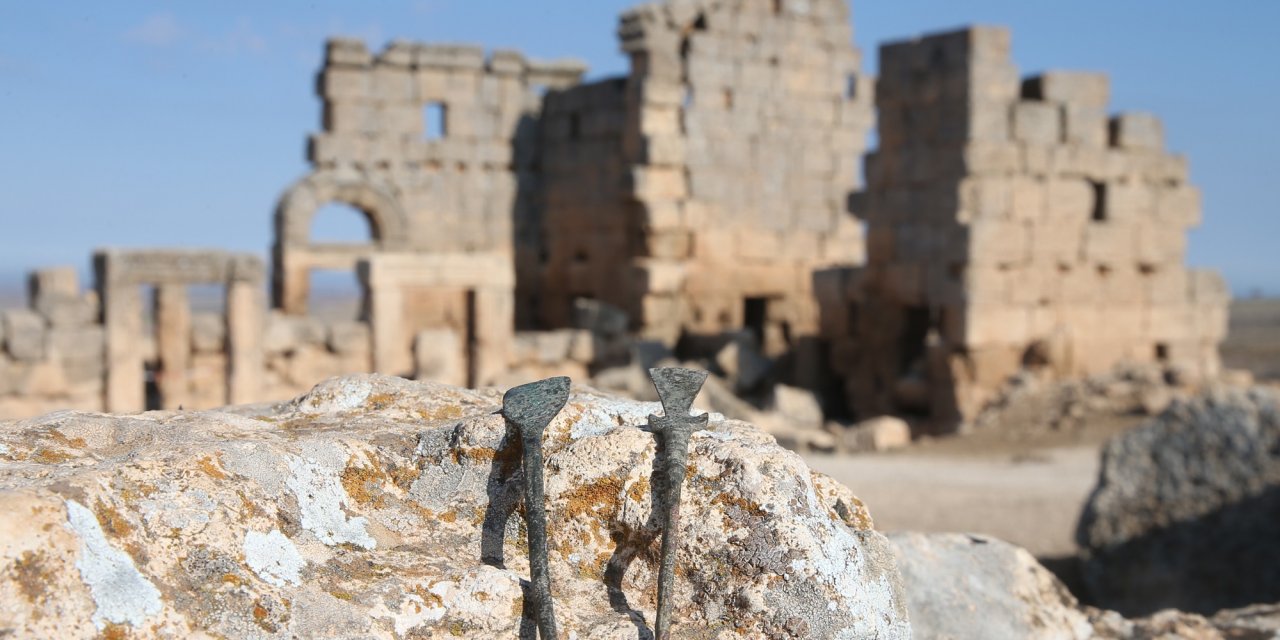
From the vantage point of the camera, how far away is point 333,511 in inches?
76.0

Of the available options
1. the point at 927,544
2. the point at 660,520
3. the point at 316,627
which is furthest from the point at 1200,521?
the point at 316,627

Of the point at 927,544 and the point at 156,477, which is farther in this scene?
the point at 927,544

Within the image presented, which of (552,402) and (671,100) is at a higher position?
(671,100)

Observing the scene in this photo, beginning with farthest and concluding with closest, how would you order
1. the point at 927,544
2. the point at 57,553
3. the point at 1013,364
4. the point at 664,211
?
1. the point at 664,211
2. the point at 1013,364
3. the point at 927,544
4. the point at 57,553

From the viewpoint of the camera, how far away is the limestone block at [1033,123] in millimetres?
12523

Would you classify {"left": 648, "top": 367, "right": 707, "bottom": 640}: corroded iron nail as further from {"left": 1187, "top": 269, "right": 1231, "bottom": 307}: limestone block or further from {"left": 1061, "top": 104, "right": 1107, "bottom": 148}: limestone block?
{"left": 1187, "top": 269, "right": 1231, "bottom": 307}: limestone block

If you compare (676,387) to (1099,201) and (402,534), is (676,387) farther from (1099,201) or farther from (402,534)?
(1099,201)

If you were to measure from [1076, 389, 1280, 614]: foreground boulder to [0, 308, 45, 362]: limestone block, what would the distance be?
27.6 feet

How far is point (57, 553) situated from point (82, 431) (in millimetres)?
551

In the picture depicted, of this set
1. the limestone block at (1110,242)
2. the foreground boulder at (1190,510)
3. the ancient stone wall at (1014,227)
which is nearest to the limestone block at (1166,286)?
the ancient stone wall at (1014,227)

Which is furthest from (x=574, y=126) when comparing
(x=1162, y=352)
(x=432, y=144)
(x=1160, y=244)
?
(x=1162, y=352)

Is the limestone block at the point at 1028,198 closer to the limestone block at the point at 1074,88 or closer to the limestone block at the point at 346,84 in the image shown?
the limestone block at the point at 1074,88

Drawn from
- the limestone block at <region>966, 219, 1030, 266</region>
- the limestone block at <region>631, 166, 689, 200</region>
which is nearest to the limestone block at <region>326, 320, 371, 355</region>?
the limestone block at <region>631, 166, 689, 200</region>

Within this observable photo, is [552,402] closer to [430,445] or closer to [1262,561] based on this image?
[430,445]
